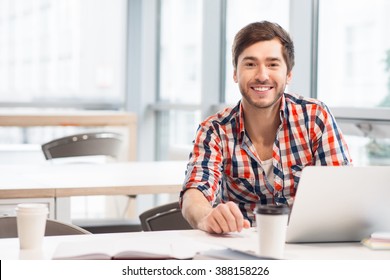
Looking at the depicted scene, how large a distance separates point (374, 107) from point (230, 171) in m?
1.41

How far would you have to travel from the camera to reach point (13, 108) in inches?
239

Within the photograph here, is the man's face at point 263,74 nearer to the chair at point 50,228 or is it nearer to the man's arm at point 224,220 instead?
the man's arm at point 224,220

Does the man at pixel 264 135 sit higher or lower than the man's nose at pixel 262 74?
lower

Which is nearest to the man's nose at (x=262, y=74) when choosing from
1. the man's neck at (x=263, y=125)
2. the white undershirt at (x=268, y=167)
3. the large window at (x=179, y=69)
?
the man's neck at (x=263, y=125)

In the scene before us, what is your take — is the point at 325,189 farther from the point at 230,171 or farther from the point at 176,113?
the point at 176,113

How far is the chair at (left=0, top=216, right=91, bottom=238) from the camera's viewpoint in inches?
75.6

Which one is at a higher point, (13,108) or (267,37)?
(267,37)

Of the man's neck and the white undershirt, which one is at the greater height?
the man's neck

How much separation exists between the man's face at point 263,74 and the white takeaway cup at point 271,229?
820 millimetres

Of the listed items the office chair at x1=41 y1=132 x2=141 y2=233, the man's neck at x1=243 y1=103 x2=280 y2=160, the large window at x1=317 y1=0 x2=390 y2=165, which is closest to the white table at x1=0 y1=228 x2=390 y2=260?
the man's neck at x1=243 y1=103 x2=280 y2=160

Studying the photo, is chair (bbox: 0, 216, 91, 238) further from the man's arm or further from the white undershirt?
the white undershirt

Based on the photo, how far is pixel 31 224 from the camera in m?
1.58

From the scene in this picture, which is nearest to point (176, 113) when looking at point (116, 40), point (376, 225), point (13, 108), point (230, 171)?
point (116, 40)

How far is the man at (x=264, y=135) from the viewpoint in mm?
2240
